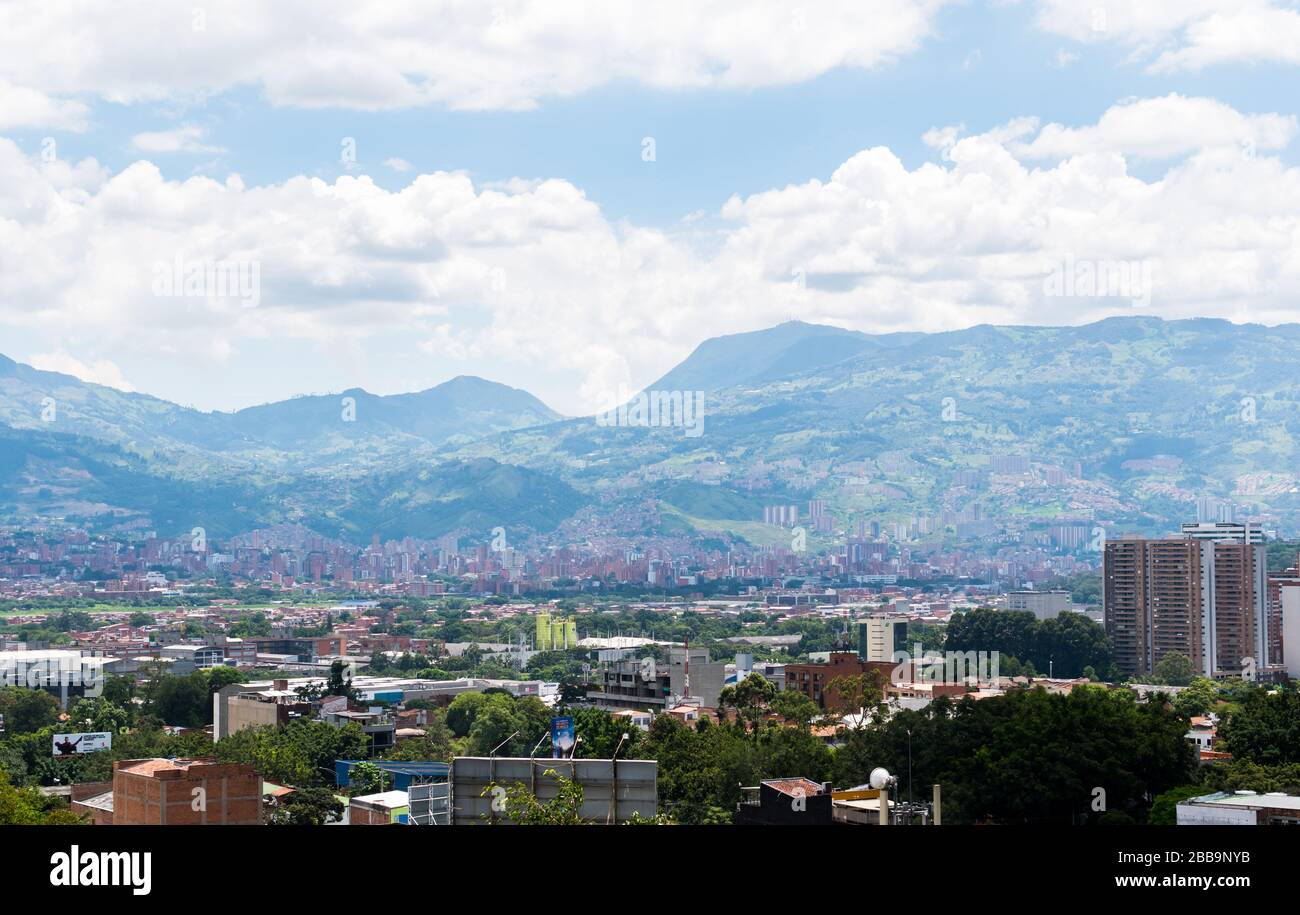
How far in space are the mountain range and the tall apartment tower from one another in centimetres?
7654

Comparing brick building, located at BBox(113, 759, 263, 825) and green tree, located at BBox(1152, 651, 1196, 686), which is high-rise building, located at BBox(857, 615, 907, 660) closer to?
green tree, located at BBox(1152, 651, 1196, 686)

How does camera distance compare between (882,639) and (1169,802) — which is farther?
(882,639)

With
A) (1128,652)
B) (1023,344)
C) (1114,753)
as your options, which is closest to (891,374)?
(1023,344)

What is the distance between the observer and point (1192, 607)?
152 feet

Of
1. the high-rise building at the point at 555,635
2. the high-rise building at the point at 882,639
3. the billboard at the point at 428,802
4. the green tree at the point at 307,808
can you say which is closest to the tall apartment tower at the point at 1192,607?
the high-rise building at the point at 882,639

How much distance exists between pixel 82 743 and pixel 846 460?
123400 millimetres

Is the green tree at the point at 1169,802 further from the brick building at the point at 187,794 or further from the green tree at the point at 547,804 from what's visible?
the brick building at the point at 187,794

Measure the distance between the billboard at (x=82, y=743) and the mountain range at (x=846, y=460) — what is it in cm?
9996

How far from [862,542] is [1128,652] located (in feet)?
241

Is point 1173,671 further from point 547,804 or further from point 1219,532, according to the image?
point 547,804

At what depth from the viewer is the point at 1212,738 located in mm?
22844

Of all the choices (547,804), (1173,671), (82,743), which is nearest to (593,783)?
(547,804)

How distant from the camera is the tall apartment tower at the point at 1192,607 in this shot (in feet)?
151
